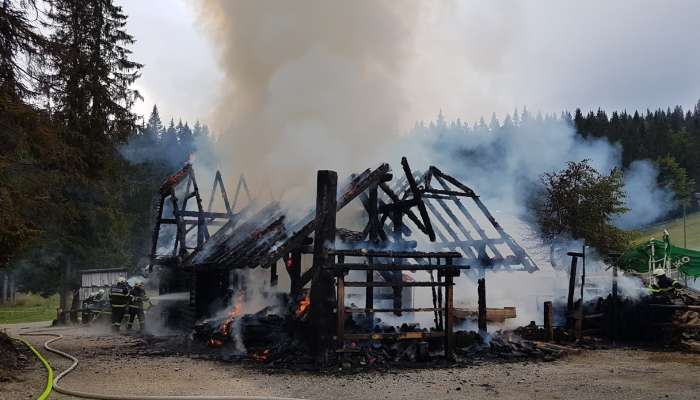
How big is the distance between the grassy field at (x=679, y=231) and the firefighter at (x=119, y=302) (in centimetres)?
5001

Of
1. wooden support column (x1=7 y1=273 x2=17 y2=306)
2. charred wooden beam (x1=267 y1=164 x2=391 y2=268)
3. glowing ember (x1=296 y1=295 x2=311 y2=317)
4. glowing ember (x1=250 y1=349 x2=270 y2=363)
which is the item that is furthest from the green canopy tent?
wooden support column (x1=7 y1=273 x2=17 y2=306)

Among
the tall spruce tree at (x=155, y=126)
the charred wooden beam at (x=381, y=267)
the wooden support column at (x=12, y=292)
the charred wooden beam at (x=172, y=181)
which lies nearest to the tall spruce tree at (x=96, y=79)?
the charred wooden beam at (x=172, y=181)

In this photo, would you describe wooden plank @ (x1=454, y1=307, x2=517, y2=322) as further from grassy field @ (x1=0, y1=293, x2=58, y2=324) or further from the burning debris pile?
grassy field @ (x1=0, y1=293, x2=58, y2=324)

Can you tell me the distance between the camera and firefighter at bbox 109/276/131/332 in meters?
19.6

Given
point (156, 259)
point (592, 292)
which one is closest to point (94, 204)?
point (156, 259)

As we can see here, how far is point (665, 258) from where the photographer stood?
58.1ft

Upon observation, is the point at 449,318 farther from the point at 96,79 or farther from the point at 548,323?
the point at 96,79

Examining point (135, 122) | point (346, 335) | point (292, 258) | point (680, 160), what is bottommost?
point (346, 335)

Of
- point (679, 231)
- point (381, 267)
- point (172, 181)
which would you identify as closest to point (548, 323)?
point (381, 267)

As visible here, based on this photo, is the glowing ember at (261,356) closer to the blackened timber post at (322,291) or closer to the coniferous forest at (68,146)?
the blackened timber post at (322,291)

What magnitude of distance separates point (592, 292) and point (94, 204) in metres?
21.9

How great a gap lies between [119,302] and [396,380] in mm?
13064

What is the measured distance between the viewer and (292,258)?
15305mm

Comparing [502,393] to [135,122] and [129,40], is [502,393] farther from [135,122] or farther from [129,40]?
[129,40]
